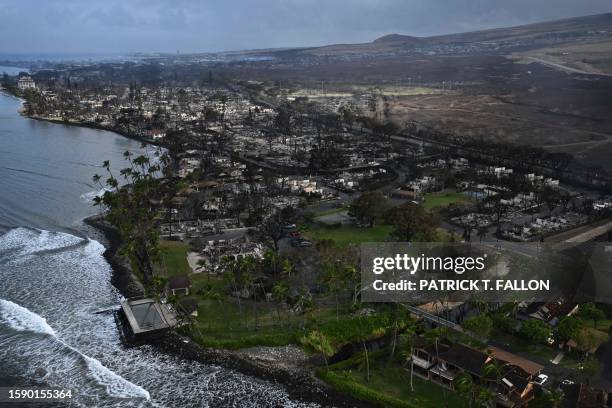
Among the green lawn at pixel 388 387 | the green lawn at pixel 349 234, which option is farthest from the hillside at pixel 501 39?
the green lawn at pixel 388 387

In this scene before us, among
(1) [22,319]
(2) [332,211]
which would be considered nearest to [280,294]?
(1) [22,319]

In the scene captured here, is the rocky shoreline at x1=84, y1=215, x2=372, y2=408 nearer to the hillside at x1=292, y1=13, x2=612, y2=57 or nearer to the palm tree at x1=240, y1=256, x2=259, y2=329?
the palm tree at x1=240, y1=256, x2=259, y2=329

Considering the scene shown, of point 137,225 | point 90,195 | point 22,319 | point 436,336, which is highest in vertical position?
point 137,225

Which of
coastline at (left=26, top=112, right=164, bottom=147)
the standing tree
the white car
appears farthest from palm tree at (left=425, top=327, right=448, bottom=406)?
coastline at (left=26, top=112, right=164, bottom=147)

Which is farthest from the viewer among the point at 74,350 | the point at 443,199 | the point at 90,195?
A: the point at 90,195

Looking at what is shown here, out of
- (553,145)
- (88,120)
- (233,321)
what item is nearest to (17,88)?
(88,120)

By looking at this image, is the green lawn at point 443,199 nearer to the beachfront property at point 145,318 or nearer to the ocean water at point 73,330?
the beachfront property at point 145,318

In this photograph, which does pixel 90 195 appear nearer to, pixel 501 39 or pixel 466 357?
Result: pixel 466 357

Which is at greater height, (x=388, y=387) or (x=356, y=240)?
(x=356, y=240)
